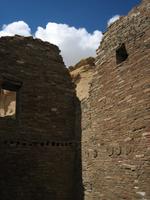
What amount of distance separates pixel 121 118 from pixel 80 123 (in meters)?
2.37

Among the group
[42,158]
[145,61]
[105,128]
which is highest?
[145,61]

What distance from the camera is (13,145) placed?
9.50 meters

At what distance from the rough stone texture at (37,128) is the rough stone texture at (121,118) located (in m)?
0.82

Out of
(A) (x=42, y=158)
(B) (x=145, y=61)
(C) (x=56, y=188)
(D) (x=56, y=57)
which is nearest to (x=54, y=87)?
(D) (x=56, y=57)

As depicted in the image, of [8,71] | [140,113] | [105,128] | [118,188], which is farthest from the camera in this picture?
[8,71]

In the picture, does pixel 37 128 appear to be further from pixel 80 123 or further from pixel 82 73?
pixel 82 73

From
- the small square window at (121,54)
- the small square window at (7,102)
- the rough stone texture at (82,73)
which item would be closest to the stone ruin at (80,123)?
the small square window at (121,54)

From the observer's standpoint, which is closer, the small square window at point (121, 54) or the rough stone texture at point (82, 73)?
the small square window at point (121, 54)

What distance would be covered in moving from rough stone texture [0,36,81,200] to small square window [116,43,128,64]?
2.76 meters

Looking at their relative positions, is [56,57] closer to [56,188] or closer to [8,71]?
[8,71]

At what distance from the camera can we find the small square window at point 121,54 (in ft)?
26.9

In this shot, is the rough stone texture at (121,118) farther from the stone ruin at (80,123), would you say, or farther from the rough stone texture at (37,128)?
the rough stone texture at (37,128)

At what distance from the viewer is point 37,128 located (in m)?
9.95

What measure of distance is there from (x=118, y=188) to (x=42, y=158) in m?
2.68
